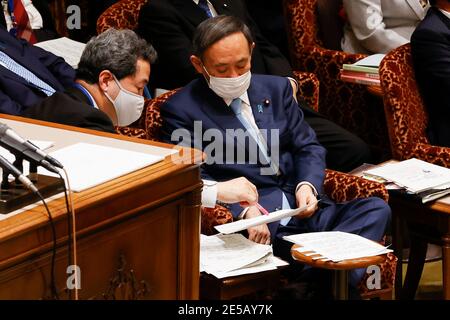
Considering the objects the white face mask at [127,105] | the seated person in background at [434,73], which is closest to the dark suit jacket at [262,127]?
the white face mask at [127,105]

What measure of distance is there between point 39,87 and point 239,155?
85cm

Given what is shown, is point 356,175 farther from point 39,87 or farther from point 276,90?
point 39,87

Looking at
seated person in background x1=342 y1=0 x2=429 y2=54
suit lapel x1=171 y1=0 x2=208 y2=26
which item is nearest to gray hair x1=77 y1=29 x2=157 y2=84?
suit lapel x1=171 y1=0 x2=208 y2=26

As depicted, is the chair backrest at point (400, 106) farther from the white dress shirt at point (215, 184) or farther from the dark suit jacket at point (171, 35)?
the dark suit jacket at point (171, 35)

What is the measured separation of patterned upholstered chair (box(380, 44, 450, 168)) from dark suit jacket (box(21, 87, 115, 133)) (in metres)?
1.27

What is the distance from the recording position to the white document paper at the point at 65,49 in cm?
416

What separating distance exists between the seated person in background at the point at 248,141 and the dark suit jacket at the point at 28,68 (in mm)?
510

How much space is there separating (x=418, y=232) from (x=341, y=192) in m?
0.35

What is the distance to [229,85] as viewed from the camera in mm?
3334

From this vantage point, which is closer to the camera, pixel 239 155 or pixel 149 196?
pixel 149 196

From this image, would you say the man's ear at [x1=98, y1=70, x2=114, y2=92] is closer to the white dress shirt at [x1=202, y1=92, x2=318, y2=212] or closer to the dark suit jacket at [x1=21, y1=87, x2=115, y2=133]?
the dark suit jacket at [x1=21, y1=87, x2=115, y2=133]
